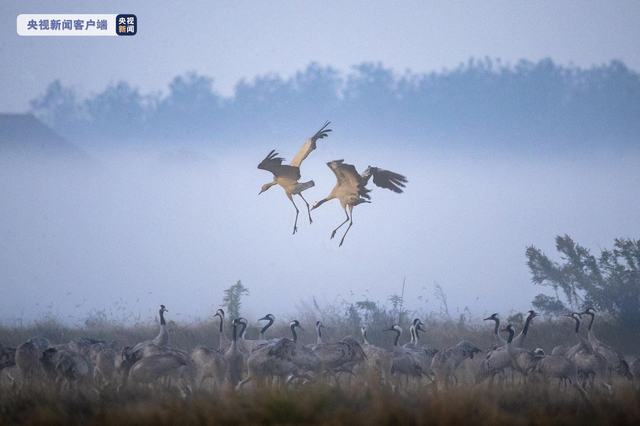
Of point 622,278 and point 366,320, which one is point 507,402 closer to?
point 366,320

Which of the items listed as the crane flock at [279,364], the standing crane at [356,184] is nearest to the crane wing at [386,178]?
the standing crane at [356,184]

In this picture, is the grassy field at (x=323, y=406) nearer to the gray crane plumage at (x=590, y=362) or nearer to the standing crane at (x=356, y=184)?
the gray crane plumage at (x=590, y=362)

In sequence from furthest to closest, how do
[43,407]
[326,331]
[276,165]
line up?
[326,331] → [276,165] → [43,407]

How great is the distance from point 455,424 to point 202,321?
39.5ft

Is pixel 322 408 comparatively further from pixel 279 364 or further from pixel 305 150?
pixel 305 150

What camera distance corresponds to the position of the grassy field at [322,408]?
694 centimetres

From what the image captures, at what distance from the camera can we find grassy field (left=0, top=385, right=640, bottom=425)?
6.94m

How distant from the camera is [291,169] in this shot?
12820 millimetres

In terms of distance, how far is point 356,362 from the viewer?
1109 cm

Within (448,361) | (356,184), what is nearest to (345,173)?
(356,184)

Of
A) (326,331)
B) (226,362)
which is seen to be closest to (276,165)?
(226,362)

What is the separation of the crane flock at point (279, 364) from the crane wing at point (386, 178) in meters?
3.09

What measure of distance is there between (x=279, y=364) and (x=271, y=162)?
4.05m

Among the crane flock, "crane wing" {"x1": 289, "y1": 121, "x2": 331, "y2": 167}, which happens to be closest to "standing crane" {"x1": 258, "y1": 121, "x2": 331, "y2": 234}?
"crane wing" {"x1": 289, "y1": 121, "x2": 331, "y2": 167}
